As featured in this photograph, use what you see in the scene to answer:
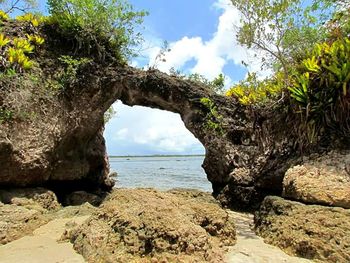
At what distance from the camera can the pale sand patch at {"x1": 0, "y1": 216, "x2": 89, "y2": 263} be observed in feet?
14.3

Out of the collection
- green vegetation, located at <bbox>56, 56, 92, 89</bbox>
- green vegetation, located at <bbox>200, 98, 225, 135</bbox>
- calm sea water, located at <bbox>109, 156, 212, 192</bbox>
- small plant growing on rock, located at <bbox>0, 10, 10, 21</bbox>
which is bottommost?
calm sea water, located at <bbox>109, 156, 212, 192</bbox>

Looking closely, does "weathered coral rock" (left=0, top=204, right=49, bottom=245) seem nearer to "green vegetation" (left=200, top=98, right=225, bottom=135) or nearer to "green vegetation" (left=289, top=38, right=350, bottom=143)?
"green vegetation" (left=200, top=98, right=225, bottom=135)

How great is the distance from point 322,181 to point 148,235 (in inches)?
148

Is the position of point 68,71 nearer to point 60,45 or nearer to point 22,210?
point 60,45

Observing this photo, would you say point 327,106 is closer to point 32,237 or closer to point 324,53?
point 324,53

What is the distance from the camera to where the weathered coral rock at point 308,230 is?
4.75 metres

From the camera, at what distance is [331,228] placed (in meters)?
5.08

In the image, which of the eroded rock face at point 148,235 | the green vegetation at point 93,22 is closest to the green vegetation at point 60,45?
the green vegetation at point 93,22

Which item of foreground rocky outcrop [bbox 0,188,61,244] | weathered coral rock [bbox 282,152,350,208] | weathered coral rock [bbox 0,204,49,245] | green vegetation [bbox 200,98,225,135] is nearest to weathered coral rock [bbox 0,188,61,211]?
foreground rocky outcrop [bbox 0,188,61,244]

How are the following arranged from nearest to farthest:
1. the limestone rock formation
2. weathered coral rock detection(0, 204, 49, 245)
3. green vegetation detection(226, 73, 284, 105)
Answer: weathered coral rock detection(0, 204, 49, 245), the limestone rock formation, green vegetation detection(226, 73, 284, 105)

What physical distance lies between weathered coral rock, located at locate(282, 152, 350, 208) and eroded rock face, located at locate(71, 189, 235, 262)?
6.33ft

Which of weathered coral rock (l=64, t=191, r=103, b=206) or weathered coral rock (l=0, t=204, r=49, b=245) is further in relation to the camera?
weathered coral rock (l=64, t=191, r=103, b=206)

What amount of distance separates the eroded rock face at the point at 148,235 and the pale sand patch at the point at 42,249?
0.17 meters

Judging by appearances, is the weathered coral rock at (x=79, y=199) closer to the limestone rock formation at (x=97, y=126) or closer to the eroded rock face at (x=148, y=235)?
the limestone rock formation at (x=97, y=126)
